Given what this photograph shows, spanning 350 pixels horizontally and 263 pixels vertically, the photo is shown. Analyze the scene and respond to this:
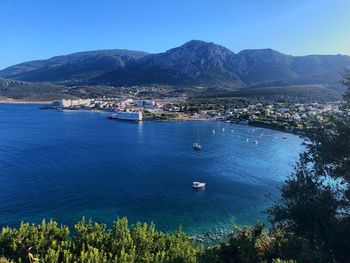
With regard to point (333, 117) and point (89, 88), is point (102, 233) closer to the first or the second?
point (333, 117)

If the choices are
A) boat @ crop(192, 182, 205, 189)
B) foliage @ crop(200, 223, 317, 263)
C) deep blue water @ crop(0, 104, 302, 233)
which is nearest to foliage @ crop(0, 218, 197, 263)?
foliage @ crop(200, 223, 317, 263)

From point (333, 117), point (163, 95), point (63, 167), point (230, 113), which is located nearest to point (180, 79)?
point (163, 95)

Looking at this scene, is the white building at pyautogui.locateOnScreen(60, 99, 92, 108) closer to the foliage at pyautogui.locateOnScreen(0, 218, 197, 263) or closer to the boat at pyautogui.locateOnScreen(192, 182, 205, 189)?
the boat at pyautogui.locateOnScreen(192, 182, 205, 189)

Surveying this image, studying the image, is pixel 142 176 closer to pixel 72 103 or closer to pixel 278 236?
pixel 278 236

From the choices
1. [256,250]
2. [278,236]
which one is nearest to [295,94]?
[278,236]

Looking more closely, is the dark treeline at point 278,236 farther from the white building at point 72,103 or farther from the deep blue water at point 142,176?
Result: the white building at point 72,103

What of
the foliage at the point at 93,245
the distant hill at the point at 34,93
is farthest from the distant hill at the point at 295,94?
the foliage at the point at 93,245
